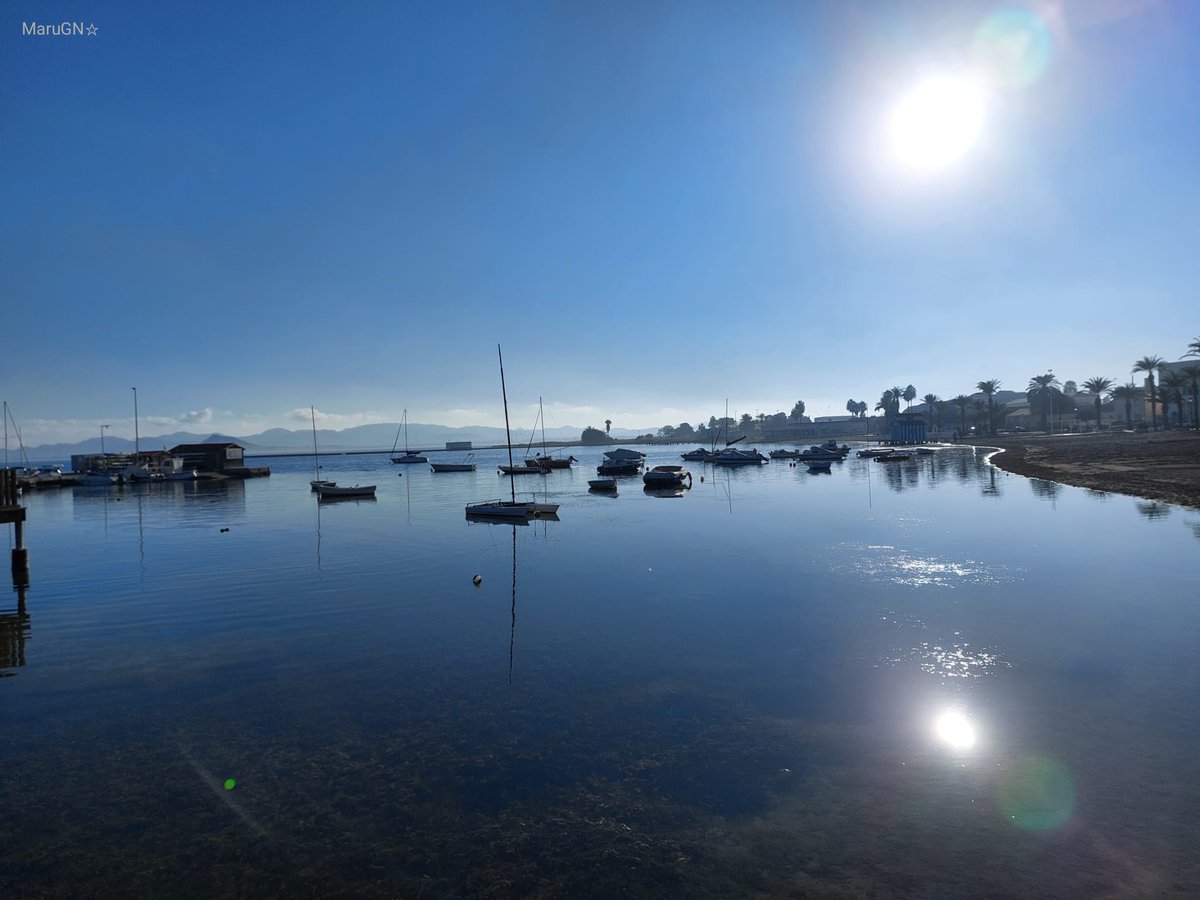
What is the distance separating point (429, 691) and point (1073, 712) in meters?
12.3

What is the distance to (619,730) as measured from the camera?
11.7m

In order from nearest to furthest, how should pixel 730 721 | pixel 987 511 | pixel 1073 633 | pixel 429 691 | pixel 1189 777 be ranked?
pixel 1189 777 → pixel 730 721 → pixel 429 691 → pixel 1073 633 → pixel 987 511

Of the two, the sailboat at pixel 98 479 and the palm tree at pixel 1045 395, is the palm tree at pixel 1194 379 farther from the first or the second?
the sailboat at pixel 98 479

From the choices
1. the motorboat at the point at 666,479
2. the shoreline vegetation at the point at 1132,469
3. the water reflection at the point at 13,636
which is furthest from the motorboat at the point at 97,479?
the shoreline vegetation at the point at 1132,469

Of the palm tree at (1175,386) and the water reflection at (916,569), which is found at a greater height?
the palm tree at (1175,386)

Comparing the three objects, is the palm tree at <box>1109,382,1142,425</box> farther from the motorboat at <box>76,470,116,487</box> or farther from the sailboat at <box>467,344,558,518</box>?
the motorboat at <box>76,470,116,487</box>

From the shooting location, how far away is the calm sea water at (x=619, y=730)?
791cm

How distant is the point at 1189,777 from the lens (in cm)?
922

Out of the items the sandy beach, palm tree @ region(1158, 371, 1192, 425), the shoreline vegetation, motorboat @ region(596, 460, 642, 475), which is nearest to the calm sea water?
the sandy beach

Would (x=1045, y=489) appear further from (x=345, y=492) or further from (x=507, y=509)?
(x=345, y=492)

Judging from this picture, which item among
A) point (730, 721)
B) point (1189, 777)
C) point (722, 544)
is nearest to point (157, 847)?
point (730, 721)

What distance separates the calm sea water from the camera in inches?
311

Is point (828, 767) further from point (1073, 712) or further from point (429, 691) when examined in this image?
point (429, 691)

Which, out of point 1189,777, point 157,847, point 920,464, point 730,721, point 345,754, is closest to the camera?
point 157,847
